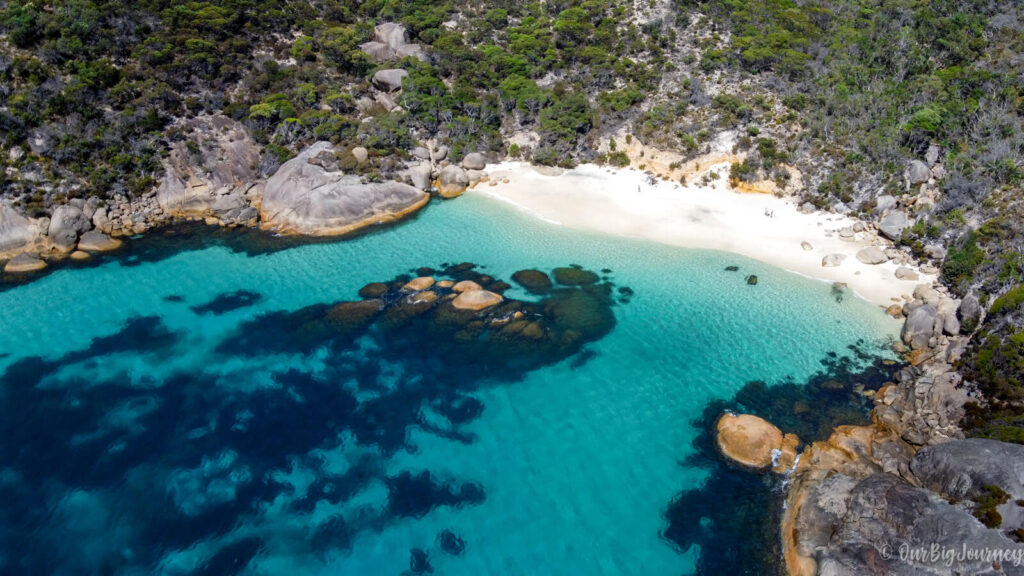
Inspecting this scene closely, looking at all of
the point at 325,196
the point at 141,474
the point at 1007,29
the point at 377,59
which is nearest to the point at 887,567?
the point at 141,474

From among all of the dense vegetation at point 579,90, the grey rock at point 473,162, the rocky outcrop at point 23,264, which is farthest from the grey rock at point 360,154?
the rocky outcrop at point 23,264

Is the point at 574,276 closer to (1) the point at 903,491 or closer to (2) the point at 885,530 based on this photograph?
(1) the point at 903,491

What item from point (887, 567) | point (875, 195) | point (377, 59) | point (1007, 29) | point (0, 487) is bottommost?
point (0, 487)

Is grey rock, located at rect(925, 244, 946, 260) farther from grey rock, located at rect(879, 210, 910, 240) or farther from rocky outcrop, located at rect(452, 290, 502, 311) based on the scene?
rocky outcrop, located at rect(452, 290, 502, 311)

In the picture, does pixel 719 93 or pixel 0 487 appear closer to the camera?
pixel 0 487

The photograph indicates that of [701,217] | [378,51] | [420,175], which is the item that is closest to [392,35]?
[378,51]

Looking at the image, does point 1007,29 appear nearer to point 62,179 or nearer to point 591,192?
point 591,192

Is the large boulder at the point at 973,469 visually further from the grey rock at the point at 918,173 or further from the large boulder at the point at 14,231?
the large boulder at the point at 14,231

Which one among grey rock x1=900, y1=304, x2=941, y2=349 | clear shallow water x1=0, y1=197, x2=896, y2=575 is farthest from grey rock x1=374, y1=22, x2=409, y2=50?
grey rock x1=900, y1=304, x2=941, y2=349

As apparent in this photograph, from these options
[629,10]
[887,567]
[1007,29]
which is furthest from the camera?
[629,10]
